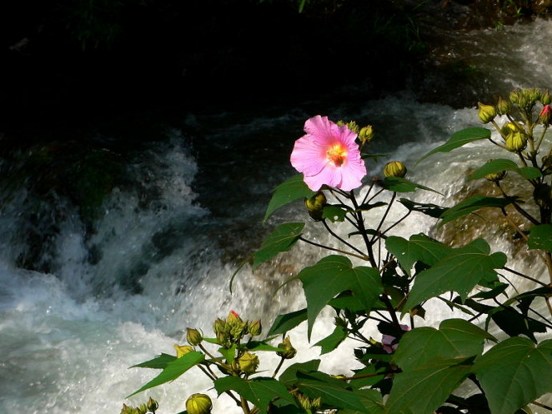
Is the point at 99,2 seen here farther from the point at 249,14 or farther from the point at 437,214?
the point at 437,214

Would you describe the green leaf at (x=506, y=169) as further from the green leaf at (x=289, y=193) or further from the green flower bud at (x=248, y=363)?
the green flower bud at (x=248, y=363)

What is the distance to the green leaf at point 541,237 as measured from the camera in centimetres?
115

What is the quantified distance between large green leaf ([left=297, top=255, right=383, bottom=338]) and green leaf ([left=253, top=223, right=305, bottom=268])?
0.09 m

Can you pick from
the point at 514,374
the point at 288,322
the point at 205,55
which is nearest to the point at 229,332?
the point at 288,322

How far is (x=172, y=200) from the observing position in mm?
4707

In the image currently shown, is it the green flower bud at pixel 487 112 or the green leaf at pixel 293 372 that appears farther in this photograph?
the green flower bud at pixel 487 112

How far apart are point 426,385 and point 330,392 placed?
0.13 m

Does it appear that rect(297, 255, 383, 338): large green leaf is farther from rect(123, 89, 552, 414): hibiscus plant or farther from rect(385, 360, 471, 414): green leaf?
rect(385, 360, 471, 414): green leaf

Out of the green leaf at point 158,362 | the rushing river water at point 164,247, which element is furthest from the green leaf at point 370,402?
the rushing river water at point 164,247

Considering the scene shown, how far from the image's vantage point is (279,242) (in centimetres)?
132

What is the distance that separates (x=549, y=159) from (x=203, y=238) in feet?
10.2

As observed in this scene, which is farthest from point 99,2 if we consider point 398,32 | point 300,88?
point 398,32

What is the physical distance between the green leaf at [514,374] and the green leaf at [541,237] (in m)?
0.17

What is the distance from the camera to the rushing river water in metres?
3.44
